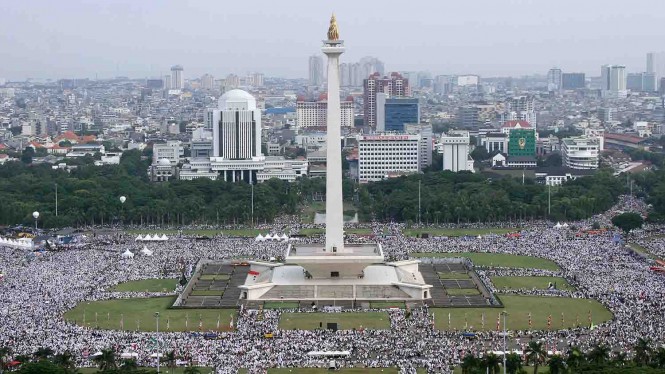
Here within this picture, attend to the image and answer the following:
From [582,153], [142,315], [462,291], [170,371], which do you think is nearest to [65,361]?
[170,371]

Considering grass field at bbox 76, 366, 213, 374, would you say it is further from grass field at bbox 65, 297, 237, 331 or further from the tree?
the tree

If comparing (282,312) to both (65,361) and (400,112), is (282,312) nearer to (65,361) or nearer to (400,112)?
(65,361)

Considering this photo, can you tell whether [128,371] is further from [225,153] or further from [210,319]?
[225,153]

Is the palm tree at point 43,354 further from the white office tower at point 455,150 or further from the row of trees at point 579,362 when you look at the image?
the white office tower at point 455,150

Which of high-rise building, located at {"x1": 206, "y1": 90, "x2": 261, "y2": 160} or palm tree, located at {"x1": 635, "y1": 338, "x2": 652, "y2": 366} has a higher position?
high-rise building, located at {"x1": 206, "y1": 90, "x2": 261, "y2": 160}

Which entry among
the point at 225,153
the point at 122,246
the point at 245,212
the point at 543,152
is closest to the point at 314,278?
the point at 122,246

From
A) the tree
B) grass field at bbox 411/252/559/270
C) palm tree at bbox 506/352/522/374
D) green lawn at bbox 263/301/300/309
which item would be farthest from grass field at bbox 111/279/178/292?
the tree
